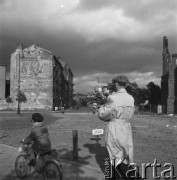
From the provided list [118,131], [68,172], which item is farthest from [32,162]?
[118,131]

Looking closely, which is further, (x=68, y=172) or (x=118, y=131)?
(x=68, y=172)

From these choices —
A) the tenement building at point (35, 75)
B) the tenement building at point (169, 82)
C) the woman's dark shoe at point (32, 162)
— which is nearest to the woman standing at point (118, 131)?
the woman's dark shoe at point (32, 162)

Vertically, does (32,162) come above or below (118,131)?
below

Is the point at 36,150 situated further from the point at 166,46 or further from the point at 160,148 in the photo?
the point at 166,46

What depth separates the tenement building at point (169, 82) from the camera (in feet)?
186

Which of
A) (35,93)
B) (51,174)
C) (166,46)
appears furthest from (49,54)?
(51,174)

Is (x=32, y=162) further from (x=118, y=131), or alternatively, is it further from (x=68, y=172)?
(x=118, y=131)

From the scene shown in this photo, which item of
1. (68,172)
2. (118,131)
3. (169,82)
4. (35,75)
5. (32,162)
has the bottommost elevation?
(68,172)

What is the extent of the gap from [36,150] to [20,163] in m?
0.65

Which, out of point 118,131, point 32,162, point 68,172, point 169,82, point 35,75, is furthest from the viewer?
point 35,75

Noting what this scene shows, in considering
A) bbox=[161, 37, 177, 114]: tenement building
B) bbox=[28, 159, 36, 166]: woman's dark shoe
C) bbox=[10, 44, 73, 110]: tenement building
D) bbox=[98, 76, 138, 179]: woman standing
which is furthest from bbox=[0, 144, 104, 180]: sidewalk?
bbox=[10, 44, 73, 110]: tenement building

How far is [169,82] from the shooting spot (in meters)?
60.7

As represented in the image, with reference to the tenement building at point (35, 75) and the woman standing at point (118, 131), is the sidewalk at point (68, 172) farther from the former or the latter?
the tenement building at point (35, 75)

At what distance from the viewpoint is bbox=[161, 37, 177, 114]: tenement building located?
56.6m
